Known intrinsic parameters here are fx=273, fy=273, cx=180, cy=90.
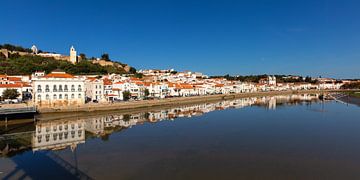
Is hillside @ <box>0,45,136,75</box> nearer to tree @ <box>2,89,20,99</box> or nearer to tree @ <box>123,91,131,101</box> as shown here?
tree @ <box>2,89,20,99</box>

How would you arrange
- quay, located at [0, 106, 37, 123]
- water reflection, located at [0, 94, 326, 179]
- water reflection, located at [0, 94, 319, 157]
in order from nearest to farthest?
water reflection, located at [0, 94, 326, 179] < water reflection, located at [0, 94, 319, 157] < quay, located at [0, 106, 37, 123]

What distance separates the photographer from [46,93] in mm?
28922

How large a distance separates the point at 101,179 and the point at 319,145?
1211 centimetres

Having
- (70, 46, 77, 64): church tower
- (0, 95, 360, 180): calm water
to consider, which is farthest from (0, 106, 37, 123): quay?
(70, 46, 77, 64): church tower

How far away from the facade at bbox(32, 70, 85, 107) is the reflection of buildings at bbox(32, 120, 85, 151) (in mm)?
5863

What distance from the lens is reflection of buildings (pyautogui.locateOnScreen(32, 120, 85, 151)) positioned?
15797 mm

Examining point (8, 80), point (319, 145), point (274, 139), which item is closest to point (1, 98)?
point (8, 80)

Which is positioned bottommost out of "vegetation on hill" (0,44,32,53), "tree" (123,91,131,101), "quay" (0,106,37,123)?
"quay" (0,106,37,123)

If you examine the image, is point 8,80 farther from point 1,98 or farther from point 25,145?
point 25,145

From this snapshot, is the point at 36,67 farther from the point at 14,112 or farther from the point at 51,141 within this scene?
the point at 51,141

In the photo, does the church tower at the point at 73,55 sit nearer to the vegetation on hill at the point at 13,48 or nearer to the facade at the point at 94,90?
the vegetation on hill at the point at 13,48

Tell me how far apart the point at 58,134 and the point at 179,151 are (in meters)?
9.62

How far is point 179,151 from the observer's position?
14.1 m

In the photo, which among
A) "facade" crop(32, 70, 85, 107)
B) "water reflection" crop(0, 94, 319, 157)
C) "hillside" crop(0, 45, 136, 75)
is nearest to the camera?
"water reflection" crop(0, 94, 319, 157)
